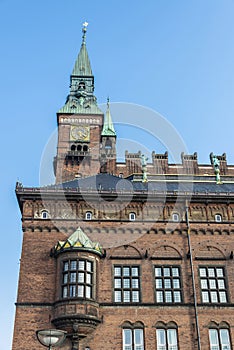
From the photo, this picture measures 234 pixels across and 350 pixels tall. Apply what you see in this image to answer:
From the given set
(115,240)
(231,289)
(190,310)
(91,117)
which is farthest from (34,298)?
(91,117)

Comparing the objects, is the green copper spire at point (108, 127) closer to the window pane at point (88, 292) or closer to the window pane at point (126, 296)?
the window pane at point (126, 296)

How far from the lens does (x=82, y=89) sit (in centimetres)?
6469

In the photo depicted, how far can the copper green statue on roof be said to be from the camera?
6009cm

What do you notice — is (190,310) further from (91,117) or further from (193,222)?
(91,117)

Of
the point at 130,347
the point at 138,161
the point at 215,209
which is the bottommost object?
the point at 130,347

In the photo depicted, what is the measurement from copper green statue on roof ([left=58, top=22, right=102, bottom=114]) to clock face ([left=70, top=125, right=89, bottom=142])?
263 centimetres

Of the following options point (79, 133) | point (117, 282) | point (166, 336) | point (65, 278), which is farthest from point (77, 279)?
point (79, 133)

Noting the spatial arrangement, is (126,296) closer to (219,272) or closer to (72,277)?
(72,277)

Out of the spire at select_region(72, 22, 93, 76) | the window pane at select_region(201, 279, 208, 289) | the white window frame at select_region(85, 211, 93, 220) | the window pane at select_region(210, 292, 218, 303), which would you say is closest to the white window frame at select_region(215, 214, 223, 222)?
the window pane at select_region(201, 279, 208, 289)

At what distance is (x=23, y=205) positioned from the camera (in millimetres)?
32219

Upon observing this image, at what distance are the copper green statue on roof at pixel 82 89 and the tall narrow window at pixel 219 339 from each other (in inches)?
1421

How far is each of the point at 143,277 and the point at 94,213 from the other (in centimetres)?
533

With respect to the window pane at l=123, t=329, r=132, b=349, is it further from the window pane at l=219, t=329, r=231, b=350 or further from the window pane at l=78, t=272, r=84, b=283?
the window pane at l=219, t=329, r=231, b=350

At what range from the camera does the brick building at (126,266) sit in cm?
2844
